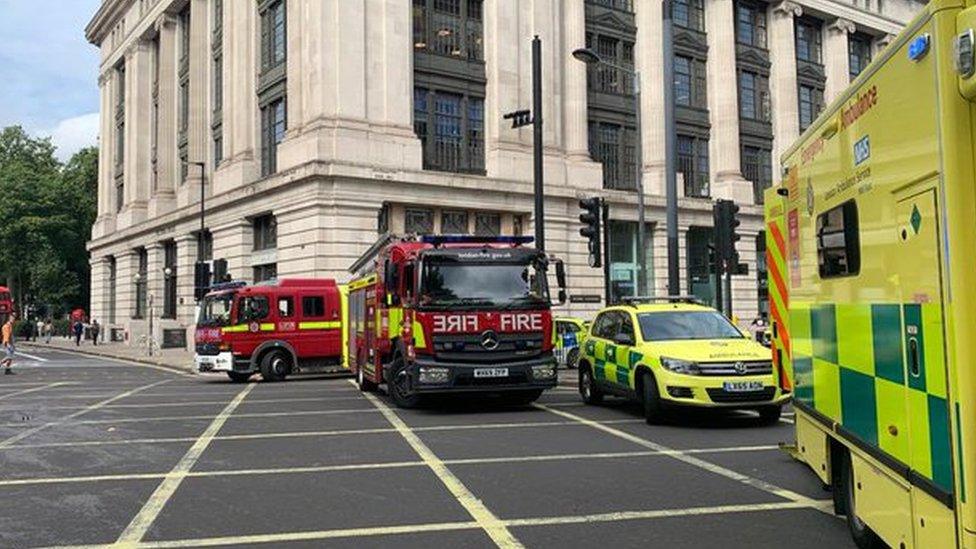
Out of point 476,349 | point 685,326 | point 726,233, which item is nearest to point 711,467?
point 685,326

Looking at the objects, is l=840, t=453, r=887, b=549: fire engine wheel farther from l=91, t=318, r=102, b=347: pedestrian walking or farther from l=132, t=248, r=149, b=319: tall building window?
l=91, t=318, r=102, b=347: pedestrian walking

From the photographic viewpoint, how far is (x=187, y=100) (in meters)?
48.5

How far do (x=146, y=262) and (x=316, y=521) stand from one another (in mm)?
47820

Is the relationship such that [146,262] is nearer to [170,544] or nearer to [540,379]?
[540,379]

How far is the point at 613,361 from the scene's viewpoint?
13.3 metres

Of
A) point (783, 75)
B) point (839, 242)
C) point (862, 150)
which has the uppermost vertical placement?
point (783, 75)

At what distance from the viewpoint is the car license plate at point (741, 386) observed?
36.4 ft

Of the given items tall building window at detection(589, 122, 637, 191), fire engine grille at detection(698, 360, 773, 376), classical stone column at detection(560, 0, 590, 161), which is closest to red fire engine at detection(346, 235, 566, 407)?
fire engine grille at detection(698, 360, 773, 376)

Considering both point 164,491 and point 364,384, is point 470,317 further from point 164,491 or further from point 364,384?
point 164,491

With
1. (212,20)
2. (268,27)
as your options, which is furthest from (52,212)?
(268,27)

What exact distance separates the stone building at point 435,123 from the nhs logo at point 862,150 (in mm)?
26415

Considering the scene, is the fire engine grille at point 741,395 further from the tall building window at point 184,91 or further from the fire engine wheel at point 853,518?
the tall building window at point 184,91

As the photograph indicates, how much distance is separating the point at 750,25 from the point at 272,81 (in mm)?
26624

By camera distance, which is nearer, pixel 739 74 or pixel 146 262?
pixel 739 74
